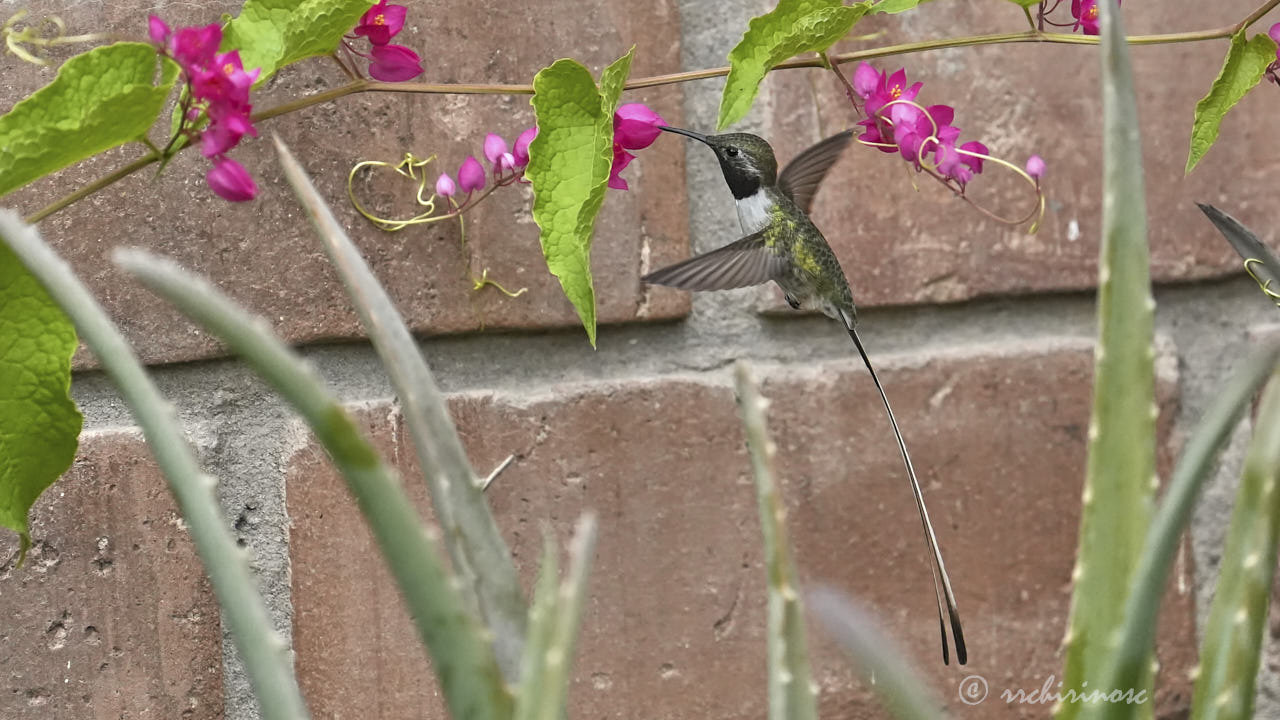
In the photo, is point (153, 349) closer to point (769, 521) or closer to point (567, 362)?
point (567, 362)

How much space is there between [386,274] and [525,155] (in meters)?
0.09

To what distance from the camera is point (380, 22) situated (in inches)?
14.1

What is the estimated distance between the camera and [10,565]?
1.42ft

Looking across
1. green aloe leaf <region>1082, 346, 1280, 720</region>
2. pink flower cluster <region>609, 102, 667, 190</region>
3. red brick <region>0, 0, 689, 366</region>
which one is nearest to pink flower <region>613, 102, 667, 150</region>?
pink flower cluster <region>609, 102, 667, 190</region>

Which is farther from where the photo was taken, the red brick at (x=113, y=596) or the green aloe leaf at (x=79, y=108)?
the red brick at (x=113, y=596)

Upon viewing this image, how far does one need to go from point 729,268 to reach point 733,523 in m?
0.14

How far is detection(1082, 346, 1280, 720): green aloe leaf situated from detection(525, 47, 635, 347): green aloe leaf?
0.17 metres

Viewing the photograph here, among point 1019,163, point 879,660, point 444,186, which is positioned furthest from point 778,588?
point 1019,163

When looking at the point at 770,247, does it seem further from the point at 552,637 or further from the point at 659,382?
the point at 552,637

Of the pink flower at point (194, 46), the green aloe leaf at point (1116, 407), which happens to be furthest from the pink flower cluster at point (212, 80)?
the green aloe leaf at point (1116, 407)

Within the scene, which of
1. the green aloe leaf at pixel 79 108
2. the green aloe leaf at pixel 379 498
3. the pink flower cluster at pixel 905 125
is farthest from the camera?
the pink flower cluster at pixel 905 125

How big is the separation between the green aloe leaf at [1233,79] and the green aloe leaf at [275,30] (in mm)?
264

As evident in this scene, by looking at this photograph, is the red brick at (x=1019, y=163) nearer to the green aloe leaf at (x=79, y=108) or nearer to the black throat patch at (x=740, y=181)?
the black throat patch at (x=740, y=181)

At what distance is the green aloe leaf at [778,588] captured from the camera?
0.19 meters
